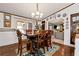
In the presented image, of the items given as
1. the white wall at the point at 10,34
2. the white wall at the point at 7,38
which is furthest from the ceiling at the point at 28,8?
the white wall at the point at 7,38

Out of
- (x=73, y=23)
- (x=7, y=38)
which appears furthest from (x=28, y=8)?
(x=73, y=23)

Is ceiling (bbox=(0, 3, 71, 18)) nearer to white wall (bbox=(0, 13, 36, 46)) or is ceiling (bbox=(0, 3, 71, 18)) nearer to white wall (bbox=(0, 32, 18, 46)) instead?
white wall (bbox=(0, 13, 36, 46))

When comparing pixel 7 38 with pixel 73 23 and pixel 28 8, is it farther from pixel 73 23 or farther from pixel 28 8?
pixel 73 23

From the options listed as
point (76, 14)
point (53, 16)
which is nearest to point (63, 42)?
point (76, 14)

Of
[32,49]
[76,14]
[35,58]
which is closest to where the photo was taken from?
[35,58]

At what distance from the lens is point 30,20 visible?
2.54 metres

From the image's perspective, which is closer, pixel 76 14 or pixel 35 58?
pixel 35 58

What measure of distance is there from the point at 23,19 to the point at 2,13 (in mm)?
563

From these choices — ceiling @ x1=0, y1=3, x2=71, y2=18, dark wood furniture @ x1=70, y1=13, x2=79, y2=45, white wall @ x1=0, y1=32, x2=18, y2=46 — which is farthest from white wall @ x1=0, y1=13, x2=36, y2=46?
dark wood furniture @ x1=70, y1=13, x2=79, y2=45

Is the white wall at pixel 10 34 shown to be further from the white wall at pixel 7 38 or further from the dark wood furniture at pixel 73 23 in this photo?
the dark wood furniture at pixel 73 23

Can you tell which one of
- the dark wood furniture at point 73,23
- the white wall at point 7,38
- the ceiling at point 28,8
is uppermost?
the ceiling at point 28,8

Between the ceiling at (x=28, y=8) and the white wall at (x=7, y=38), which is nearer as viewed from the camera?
the ceiling at (x=28, y=8)

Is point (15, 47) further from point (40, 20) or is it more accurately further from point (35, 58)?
point (35, 58)

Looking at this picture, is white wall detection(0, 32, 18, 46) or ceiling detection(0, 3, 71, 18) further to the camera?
white wall detection(0, 32, 18, 46)
